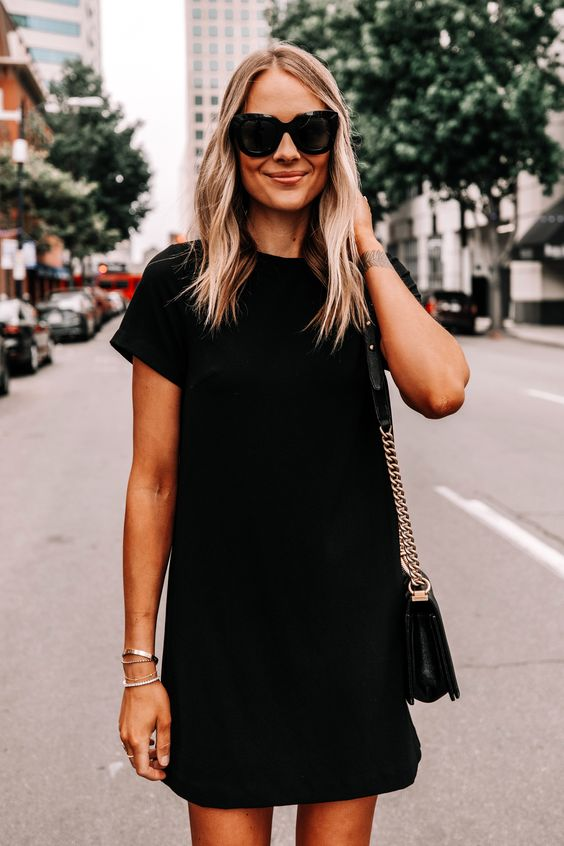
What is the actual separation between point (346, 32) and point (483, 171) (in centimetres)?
600

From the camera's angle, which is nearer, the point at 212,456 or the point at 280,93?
the point at 212,456

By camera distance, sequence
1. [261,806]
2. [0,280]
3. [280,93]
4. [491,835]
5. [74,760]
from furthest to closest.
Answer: [0,280] < [74,760] < [491,835] < [280,93] < [261,806]

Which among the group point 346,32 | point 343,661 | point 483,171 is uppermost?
point 346,32

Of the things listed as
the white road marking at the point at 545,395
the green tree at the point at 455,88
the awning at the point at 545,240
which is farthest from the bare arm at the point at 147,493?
the awning at the point at 545,240

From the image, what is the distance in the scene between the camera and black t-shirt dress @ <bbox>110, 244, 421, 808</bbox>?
1.73 meters

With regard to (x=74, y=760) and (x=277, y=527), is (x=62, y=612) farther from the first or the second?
(x=277, y=527)

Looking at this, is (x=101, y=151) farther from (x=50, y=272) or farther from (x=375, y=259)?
(x=375, y=259)

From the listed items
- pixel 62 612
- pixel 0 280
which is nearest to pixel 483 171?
pixel 0 280

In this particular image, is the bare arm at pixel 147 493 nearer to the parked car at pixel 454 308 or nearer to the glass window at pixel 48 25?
the parked car at pixel 454 308

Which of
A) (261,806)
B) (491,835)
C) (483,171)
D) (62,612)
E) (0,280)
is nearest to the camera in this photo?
(261,806)

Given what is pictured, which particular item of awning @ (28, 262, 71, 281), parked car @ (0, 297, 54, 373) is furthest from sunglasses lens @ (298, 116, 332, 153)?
awning @ (28, 262, 71, 281)

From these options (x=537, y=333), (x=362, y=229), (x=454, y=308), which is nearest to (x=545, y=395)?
(x=362, y=229)

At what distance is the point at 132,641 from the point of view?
1813mm

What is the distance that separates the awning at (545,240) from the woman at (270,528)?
31.0 m
